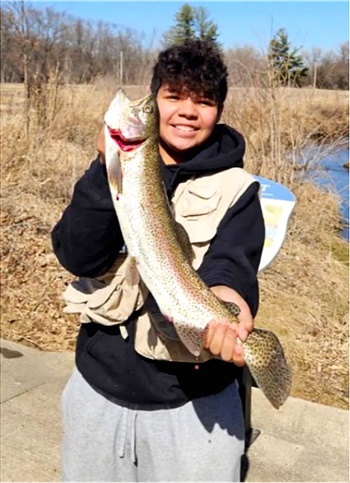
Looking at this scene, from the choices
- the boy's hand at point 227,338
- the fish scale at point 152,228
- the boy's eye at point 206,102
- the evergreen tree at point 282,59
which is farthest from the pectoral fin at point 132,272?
the evergreen tree at point 282,59

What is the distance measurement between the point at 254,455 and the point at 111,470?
1604 mm

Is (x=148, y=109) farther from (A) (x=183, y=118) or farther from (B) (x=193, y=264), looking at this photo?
(B) (x=193, y=264)

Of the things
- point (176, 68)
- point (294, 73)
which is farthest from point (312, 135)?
point (176, 68)

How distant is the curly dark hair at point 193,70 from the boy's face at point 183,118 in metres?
0.03

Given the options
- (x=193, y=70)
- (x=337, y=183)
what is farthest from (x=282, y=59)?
(x=193, y=70)

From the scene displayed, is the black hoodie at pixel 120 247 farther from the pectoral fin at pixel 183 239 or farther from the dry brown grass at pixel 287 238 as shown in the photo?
the dry brown grass at pixel 287 238

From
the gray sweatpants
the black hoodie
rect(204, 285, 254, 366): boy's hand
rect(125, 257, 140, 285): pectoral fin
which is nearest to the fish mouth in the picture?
the black hoodie

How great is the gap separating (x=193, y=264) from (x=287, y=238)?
5977 millimetres

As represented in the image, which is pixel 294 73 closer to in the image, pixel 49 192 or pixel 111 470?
pixel 49 192

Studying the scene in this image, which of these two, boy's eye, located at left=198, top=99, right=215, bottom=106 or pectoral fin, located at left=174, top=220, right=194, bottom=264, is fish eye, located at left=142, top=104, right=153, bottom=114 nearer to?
boy's eye, located at left=198, top=99, right=215, bottom=106

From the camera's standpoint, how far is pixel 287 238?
7879mm

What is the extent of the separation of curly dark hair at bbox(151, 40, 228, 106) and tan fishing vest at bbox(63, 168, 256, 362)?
282 mm

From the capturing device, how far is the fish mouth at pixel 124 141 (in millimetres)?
1901

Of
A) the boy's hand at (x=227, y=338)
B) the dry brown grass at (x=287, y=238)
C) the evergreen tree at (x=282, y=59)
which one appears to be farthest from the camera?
the evergreen tree at (x=282, y=59)
